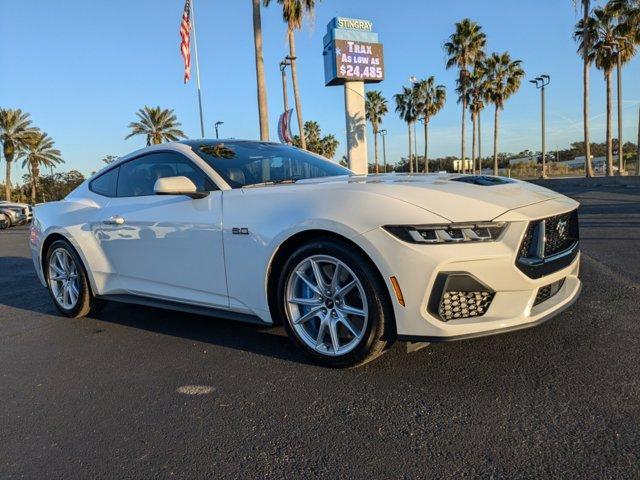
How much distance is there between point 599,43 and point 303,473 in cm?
3850

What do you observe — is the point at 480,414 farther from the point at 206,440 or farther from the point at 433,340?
the point at 206,440

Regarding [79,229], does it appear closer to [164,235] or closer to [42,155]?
[164,235]

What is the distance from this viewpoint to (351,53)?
2630cm

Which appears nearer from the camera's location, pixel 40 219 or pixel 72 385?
pixel 72 385

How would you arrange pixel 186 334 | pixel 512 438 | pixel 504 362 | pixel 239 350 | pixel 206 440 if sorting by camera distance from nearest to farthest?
pixel 512 438, pixel 206 440, pixel 504 362, pixel 239 350, pixel 186 334

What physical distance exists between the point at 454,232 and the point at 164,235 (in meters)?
2.17

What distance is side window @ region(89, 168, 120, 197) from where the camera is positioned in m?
4.65

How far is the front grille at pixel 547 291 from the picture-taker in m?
2.94

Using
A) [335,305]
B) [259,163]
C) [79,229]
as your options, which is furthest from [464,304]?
[79,229]

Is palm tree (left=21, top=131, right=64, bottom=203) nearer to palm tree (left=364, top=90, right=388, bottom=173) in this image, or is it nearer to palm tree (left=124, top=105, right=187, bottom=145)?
palm tree (left=124, top=105, right=187, bottom=145)

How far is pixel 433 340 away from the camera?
2.77 m

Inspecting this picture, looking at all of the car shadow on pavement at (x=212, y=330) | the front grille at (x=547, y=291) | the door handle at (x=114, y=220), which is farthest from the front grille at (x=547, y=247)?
the door handle at (x=114, y=220)

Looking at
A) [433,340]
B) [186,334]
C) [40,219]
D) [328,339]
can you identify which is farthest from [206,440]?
[40,219]

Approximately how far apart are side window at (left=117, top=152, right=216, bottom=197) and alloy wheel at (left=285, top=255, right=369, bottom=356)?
42.1 inches
